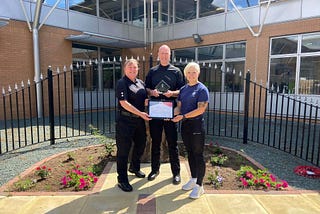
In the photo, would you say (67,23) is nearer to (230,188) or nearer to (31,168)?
(31,168)

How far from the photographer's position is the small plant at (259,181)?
339 cm

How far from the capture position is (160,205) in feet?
9.50

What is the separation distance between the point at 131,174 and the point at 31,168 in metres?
1.73

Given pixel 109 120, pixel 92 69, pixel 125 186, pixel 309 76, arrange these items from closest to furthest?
pixel 125 186 < pixel 109 120 < pixel 309 76 < pixel 92 69

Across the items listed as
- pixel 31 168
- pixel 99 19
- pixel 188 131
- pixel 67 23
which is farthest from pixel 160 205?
pixel 99 19

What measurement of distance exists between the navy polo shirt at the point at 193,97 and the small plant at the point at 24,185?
2.38 meters

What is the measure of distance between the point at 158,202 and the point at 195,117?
1.15 metres

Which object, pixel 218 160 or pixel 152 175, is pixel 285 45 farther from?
pixel 152 175

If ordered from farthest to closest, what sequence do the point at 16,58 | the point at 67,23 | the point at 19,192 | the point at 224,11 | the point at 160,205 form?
1. the point at 224,11
2. the point at 67,23
3. the point at 16,58
4. the point at 19,192
5. the point at 160,205

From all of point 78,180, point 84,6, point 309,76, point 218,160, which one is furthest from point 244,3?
point 78,180

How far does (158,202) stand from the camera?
2967 mm

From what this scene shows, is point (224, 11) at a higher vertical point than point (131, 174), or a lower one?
higher

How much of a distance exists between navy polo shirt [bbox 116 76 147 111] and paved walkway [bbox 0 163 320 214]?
45.6 inches

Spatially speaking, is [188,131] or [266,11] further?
[266,11]
